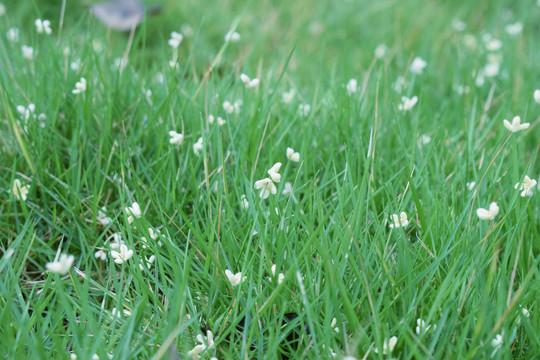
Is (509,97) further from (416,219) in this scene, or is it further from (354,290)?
(354,290)

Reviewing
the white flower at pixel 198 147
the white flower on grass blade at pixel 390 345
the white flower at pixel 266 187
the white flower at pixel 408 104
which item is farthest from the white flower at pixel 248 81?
the white flower on grass blade at pixel 390 345

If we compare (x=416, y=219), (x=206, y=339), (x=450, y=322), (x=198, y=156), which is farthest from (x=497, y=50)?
(x=206, y=339)

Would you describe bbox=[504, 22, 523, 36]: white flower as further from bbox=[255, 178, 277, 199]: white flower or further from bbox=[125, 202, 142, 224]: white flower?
bbox=[125, 202, 142, 224]: white flower

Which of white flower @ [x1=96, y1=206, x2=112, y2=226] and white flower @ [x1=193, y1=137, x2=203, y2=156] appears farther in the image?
white flower @ [x1=193, y1=137, x2=203, y2=156]

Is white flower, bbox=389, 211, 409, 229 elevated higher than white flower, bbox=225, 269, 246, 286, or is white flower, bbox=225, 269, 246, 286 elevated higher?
white flower, bbox=389, 211, 409, 229

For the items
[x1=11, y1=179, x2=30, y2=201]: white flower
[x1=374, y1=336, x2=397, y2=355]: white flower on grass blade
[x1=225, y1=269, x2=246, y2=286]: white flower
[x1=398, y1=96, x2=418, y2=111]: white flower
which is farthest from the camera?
[x1=398, y1=96, x2=418, y2=111]: white flower

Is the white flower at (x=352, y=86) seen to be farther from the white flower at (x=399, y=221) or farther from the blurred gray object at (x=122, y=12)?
the blurred gray object at (x=122, y=12)

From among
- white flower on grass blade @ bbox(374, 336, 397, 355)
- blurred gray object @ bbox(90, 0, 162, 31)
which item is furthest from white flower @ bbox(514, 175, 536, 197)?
blurred gray object @ bbox(90, 0, 162, 31)
